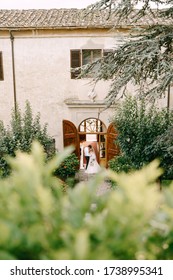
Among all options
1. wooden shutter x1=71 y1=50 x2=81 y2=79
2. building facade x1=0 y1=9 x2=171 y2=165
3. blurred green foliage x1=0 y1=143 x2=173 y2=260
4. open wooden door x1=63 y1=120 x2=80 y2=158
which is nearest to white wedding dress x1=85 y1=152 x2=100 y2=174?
building facade x1=0 y1=9 x2=171 y2=165

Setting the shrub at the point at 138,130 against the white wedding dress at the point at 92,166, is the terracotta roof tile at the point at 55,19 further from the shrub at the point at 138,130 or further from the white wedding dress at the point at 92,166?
the white wedding dress at the point at 92,166

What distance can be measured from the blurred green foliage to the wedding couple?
12346 mm

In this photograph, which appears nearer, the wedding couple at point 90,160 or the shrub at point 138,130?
the shrub at point 138,130

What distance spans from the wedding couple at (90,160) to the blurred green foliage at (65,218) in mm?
12346

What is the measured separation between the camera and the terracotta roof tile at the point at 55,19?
491 inches

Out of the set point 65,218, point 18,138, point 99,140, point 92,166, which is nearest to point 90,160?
point 92,166

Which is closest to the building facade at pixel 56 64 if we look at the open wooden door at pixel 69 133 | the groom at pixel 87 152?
the open wooden door at pixel 69 133

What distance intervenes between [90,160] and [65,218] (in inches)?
491

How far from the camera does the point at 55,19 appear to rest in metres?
13.0

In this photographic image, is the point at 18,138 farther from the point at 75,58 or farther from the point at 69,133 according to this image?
the point at 75,58

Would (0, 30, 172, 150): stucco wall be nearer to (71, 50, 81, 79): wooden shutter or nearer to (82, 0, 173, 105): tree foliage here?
(71, 50, 81, 79): wooden shutter

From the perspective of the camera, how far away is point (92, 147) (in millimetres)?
14133

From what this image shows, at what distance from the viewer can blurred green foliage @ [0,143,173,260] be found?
1.39 meters

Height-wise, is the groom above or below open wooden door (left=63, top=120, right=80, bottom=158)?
below
